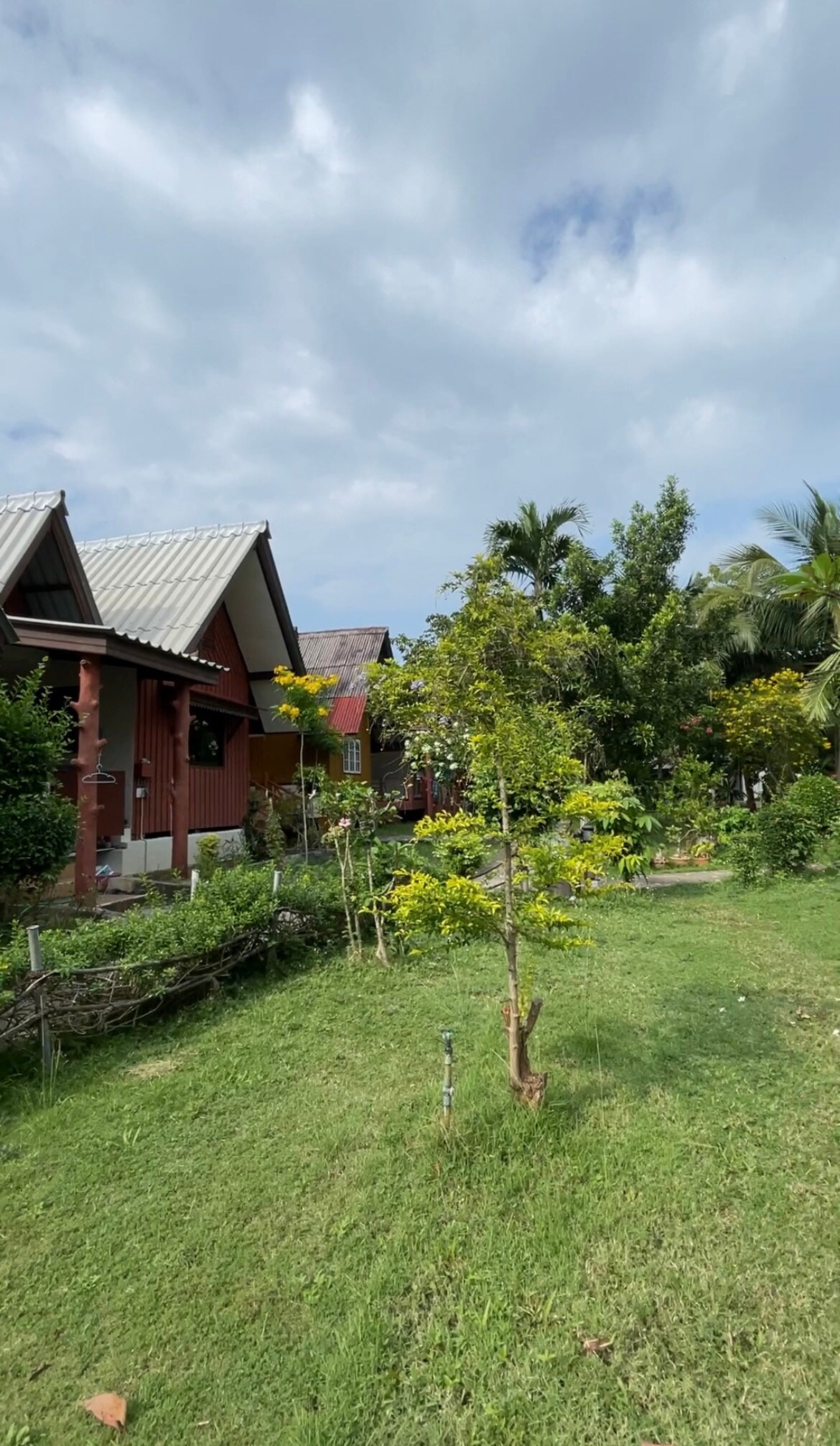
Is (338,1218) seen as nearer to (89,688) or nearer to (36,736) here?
(36,736)

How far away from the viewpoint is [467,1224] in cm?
286

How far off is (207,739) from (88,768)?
542 cm

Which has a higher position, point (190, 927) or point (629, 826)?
point (629, 826)

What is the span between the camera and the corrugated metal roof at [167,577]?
1234 centimetres

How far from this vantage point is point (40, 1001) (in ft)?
14.2

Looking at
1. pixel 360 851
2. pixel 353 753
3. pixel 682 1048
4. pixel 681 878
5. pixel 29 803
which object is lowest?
pixel 682 1048

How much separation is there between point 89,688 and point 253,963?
4406 mm

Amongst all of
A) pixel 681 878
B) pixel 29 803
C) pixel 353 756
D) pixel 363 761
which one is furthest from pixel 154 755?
pixel 363 761

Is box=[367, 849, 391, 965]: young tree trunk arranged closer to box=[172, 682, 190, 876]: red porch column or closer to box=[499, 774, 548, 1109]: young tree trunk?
box=[499, 774, 548, 1109]: young tree trunk

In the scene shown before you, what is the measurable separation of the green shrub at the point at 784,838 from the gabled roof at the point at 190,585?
900cm

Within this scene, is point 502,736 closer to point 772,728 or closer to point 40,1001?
point 40,1001

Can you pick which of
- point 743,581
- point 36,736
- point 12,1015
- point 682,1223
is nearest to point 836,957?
point 682,1223

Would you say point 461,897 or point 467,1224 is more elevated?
point 461,897

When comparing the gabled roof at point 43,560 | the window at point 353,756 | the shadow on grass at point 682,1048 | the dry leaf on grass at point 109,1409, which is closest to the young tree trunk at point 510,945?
the shadow on grass at point 682,1048
